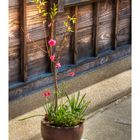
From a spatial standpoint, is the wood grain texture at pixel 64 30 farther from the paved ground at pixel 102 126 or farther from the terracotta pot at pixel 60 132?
the terracotta pot at pixel 60 132

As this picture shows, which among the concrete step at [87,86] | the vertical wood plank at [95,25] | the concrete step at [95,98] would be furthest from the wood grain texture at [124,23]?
the vertical wood plank at [95,25]

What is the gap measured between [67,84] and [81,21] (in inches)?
32.2

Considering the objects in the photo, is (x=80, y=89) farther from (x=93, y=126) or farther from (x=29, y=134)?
(x=29, y=134)

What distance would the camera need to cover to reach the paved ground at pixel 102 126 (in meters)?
5.80

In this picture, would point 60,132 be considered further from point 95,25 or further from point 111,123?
point 95,25

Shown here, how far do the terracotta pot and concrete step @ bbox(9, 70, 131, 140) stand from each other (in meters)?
0.47

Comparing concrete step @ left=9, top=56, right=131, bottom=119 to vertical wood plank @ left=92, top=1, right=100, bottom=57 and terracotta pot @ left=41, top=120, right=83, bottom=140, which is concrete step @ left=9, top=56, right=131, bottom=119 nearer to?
vertical wood plank @ left=92, top=1, right=100, bottom=57

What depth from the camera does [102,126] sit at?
622cm

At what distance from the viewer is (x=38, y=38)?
638cm

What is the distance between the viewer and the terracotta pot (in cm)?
523

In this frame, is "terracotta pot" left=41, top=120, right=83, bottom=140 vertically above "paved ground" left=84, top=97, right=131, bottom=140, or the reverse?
"terracotta pot" left=41, top=120, right=83, bottom=140

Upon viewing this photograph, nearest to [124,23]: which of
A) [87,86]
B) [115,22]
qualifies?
[115,22]

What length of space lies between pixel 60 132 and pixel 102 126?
1076 millimetres

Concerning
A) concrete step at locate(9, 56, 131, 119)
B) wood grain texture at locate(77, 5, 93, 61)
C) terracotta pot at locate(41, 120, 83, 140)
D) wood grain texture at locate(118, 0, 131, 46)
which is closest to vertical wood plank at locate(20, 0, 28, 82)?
concrete step at locate(9, 56, 131, 119)
